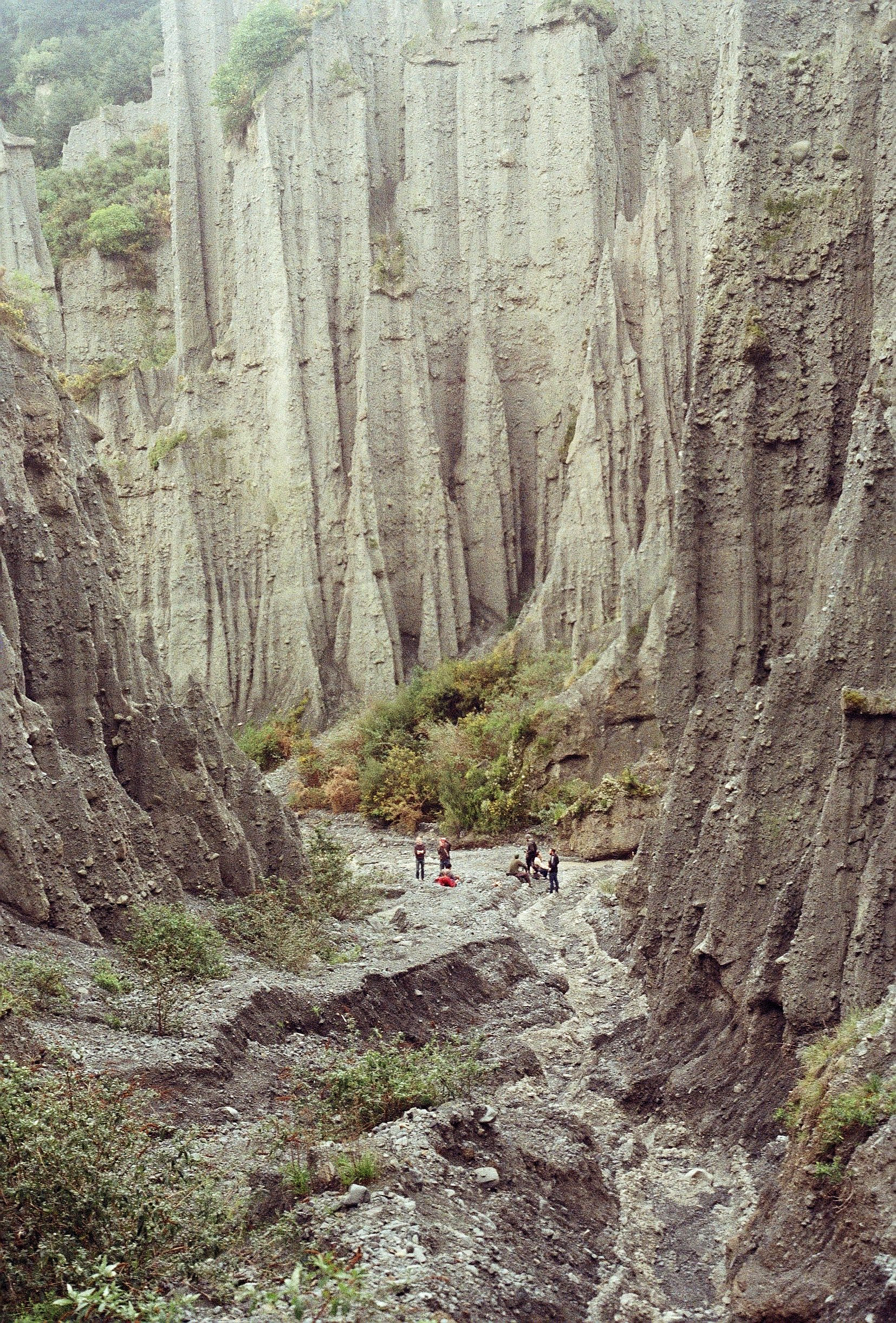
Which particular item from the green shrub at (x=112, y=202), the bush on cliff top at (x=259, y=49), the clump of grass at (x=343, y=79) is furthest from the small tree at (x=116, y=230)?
the clump of grass at (x=343, y=79)

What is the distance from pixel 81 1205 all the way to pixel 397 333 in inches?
1422

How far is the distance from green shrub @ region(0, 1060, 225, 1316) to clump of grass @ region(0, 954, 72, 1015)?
9.52ft

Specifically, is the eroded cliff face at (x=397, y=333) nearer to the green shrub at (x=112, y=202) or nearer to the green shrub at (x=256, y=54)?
the green shrub at (x=256, y=54)

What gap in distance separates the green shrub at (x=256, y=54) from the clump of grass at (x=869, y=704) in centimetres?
3759

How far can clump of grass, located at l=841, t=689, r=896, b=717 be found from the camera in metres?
12.2

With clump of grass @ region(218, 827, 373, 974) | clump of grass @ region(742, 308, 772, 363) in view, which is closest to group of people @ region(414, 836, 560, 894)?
clump of grass @ region(218, 827, 373, 974)

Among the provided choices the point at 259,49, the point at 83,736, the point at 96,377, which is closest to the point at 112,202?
the point at 96,377

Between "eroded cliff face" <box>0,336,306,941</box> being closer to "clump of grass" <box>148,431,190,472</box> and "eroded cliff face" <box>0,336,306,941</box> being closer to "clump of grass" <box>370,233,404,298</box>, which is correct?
"clump of grass" <box>148,431,190,472</box>

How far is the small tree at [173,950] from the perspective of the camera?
50.8ft

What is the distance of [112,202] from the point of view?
52375 mm

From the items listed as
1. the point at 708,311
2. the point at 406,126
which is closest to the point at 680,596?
the point at 708,311

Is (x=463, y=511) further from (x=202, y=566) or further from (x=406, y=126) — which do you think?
(x=406, y=126)

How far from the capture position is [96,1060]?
12836mm

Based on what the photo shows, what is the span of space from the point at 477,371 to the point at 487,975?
26981mm
